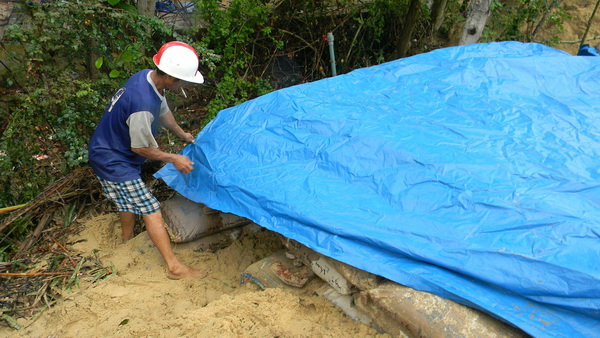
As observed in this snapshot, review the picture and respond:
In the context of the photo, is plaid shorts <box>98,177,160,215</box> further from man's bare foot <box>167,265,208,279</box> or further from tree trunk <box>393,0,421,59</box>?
tree trunk <box>393,0,421,59</box>

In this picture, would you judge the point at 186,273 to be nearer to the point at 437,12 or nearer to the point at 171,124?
the point at 171,124

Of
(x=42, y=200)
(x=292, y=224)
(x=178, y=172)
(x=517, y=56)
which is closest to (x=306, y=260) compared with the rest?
(x=292, y=224)

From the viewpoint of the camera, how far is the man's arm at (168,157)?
7.61ft

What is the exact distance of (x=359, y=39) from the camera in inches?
212

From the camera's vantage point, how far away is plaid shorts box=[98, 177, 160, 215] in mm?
2492

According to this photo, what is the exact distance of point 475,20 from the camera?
4512 mm

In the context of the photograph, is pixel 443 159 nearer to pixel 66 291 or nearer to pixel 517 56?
pixel 517 56

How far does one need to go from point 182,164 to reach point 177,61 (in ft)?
A: 1.92

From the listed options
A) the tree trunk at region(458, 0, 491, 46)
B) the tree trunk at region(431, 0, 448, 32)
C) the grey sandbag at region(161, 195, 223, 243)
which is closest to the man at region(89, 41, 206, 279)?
the grey sandbag at region(161, 195, 223, 243)

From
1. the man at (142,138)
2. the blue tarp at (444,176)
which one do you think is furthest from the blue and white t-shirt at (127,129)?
the blue tarp at (444,176)

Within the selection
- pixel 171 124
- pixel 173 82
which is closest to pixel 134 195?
pixel 171 124

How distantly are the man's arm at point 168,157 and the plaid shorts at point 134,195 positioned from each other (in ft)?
0.82

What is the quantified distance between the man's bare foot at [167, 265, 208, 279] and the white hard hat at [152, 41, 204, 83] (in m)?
1.12

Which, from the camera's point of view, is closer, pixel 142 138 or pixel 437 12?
pixel 142 138
